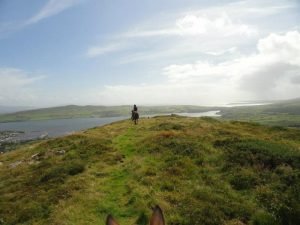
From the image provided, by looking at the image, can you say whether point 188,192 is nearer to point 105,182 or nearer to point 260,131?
point 105,182

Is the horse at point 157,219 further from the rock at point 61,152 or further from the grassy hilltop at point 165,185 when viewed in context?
the rock at point 61,152

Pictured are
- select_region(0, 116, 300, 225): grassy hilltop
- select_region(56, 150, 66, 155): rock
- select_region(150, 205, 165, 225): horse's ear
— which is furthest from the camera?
select_region(56, 150, 66, 155): rock

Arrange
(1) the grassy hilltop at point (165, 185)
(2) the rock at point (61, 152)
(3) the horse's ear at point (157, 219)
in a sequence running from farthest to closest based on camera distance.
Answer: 1. (2) the rock at point (61, 152)
2. (1) the grassy hilltop at point (165, 185)
3. (3) the horse's ear at point (157, 219)

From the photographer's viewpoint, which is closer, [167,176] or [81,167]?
[167,176]

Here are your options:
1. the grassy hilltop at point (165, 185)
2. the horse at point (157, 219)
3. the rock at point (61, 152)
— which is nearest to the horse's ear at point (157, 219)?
the horse at point (157, 219)

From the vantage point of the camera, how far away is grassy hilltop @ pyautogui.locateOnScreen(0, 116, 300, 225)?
14.4 metres

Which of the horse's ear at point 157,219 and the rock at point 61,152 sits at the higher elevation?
the horse's ear at point 157,219

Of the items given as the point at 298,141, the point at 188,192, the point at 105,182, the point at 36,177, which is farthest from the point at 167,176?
the point at 298,141

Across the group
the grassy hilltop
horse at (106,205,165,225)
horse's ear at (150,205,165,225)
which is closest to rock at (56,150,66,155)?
the grassy hilltop

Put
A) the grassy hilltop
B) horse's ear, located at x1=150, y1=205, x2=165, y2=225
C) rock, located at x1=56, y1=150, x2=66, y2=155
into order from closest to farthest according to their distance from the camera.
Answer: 1. horse's ear, located at x1=150, y1=205, x2=165, y2=225
2. the grassy hilltop
3. rock, located at x1=56, y1=150, x2=66, y2=155

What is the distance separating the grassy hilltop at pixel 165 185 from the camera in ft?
47.3

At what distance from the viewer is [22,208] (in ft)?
56.6

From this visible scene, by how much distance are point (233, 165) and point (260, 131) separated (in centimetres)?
1753

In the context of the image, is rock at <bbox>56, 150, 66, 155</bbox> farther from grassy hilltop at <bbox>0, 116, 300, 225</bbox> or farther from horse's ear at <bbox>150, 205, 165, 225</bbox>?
horse's ear at <bbox>150, 205, 165, 225</bbox>
